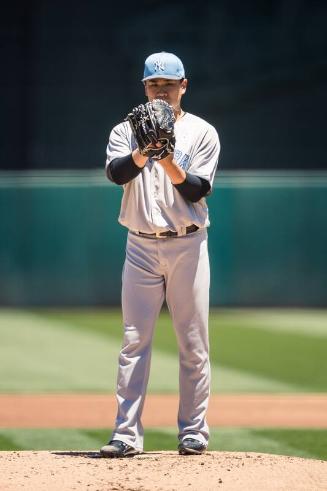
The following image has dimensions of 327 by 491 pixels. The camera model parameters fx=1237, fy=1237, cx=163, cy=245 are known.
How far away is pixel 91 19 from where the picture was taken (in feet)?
64.7

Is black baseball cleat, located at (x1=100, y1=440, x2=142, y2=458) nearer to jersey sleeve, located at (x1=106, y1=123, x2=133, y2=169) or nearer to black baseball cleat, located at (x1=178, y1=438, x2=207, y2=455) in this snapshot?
black baseball cleat, located at (x1=178, y1=438, x2=207, y2=455)

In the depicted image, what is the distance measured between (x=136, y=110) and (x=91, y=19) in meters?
15.1

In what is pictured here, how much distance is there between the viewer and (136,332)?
521 cm

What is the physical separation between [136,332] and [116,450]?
50 centimetres

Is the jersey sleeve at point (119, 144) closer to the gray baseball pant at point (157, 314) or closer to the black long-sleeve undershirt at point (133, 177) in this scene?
the black long-sleeve undershirt at point (133, 177)

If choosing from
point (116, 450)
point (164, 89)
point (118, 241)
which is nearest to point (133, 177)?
point (164, 89)

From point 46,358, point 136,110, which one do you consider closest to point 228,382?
point 46,358

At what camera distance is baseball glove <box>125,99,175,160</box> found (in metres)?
4.91

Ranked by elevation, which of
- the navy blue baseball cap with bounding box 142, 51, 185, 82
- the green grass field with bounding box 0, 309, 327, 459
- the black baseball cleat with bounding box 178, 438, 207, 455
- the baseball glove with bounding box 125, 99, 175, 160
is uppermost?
the navy blue baseball cap with bounding box 142, 51, 185, 82

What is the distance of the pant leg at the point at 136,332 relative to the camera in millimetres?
5199

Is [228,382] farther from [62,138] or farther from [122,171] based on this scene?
[62,138]

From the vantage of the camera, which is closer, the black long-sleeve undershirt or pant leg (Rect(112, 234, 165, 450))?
the black long-sleeve undershirt

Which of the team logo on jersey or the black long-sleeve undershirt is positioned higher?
the team logo on jersey

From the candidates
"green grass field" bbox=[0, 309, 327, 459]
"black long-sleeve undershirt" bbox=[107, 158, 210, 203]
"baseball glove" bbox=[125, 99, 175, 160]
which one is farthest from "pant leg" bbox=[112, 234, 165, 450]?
"green grass field" bbox=[0, 309, 327, 459]
